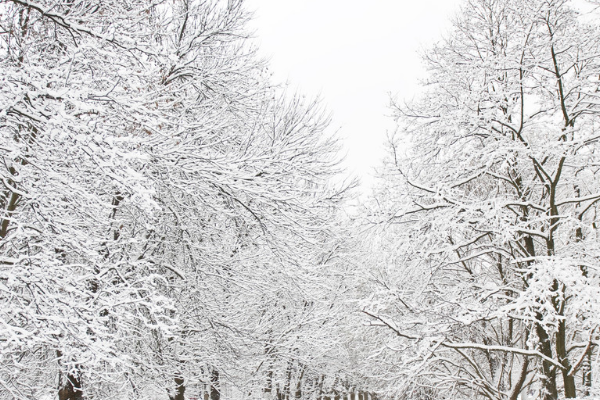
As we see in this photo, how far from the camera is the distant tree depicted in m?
4.93

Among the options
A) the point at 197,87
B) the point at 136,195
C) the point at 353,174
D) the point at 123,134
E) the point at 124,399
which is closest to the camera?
the point at 136,195

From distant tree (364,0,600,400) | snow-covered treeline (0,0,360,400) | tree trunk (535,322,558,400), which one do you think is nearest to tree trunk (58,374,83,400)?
snow-covered treeline (0,0,360,400)

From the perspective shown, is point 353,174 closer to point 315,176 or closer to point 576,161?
point 315,176

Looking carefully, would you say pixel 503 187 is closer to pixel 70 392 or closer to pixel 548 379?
pixel 548 379

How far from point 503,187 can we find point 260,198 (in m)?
4.30

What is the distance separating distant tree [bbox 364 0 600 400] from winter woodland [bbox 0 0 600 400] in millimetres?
42

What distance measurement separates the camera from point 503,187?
6.87 metres

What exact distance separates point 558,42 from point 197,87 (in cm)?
491

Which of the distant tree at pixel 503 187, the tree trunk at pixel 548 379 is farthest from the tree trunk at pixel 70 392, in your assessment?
the tree trunk at pixel 548 379

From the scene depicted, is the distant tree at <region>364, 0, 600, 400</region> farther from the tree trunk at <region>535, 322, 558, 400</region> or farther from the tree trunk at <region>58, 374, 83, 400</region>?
the tree trunk at <region>58, 374, 83, 400</region>

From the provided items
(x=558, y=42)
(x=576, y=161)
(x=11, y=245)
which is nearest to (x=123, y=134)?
(x=11, y=245)

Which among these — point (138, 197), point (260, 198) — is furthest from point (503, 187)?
point (138, 197)

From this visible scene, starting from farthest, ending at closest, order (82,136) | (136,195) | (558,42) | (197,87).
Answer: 1. (197,87)
2. (558,42)
3. (136,195)
4. (82,136)

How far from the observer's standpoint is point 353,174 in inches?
325
